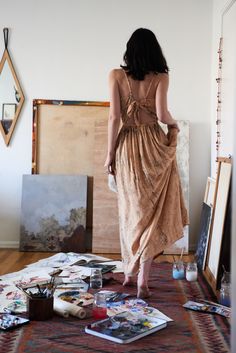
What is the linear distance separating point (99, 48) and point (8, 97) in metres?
0.97

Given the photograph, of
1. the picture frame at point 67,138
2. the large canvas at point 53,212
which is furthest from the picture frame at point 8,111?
the large canvas at point 53,212

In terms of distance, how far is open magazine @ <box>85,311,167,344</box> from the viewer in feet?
6.66

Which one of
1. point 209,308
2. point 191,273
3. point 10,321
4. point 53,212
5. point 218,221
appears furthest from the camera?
point 53,212

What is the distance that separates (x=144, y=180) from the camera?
264 cm

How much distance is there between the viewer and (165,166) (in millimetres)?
2656

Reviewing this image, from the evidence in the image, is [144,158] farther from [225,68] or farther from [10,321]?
[225,68]

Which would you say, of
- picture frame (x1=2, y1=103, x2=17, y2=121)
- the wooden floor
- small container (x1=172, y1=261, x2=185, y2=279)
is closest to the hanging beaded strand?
the wooden floor

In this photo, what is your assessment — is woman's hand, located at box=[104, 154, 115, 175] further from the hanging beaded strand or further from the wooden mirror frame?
the wooden mirror frame

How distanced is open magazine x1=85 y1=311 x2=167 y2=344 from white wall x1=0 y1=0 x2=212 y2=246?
2071mm

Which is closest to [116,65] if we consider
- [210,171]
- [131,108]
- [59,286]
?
[210,171]

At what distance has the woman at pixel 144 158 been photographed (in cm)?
263

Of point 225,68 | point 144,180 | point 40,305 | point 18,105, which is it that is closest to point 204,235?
point 144,180

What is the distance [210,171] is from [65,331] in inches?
96.9

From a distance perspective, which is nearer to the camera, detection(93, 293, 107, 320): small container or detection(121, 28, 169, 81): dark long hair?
detection(93, 293, 107, 320): small container
